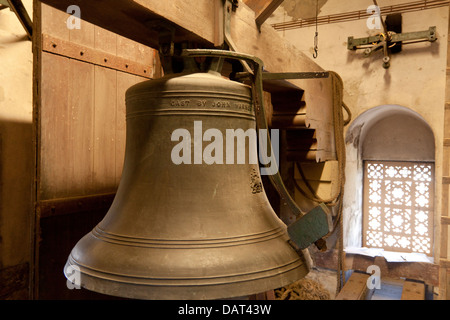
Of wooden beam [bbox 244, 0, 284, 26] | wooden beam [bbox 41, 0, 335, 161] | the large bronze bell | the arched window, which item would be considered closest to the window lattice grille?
the arched window

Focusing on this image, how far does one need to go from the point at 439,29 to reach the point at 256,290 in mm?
2781

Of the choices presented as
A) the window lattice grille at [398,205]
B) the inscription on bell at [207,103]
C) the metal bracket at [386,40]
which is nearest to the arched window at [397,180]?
the window lattice grille at [398,205]

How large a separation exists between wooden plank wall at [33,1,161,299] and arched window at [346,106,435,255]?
92.9 inches

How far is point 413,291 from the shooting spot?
2814 mm

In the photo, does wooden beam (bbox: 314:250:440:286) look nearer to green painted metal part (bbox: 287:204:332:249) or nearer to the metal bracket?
the metal bracket

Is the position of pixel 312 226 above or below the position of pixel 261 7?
below

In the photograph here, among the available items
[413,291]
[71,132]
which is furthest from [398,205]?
[71,132]

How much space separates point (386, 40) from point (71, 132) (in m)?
2.44

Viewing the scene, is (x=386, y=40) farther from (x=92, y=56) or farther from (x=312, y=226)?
(x=312, y=226)

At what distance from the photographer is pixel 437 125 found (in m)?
2.78

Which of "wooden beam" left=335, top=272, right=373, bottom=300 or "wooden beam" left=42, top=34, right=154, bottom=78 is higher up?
"wooden beam" left=42, top=34, right=154, bottom=78

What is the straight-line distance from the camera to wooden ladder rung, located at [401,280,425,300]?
273cm

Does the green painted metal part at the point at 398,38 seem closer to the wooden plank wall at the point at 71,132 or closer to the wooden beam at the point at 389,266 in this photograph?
the wooden beam at the point at 389,266
